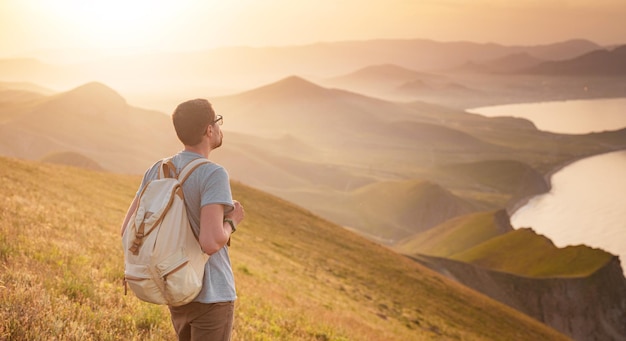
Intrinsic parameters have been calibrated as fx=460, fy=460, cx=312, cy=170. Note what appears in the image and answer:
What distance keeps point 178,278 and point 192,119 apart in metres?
1.43

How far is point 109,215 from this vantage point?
21.5m

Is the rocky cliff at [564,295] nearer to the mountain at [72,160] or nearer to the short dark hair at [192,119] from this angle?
the short dark hair at [192,119]

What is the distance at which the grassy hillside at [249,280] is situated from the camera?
20.7ft

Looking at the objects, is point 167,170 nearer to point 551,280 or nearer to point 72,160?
point 551,280

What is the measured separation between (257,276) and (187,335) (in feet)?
47.9

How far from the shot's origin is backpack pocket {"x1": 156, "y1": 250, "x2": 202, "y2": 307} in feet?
12.8

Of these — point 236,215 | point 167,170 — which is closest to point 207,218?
point 236,215

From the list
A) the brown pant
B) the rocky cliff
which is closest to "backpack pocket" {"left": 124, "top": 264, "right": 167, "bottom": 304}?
the brown pant

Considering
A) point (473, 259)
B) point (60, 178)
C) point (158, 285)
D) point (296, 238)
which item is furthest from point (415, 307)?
point (473, 259)

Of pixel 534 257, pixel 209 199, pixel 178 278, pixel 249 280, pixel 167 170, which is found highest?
pixel 167 170

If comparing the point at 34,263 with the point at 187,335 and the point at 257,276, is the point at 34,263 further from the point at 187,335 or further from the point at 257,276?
the point at 257,276

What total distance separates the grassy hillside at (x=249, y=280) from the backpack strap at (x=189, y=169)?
8.49 ft

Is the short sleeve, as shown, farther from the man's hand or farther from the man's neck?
the man's neck

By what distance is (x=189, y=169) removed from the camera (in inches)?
165
